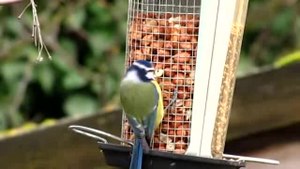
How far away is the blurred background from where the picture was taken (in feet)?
13.0

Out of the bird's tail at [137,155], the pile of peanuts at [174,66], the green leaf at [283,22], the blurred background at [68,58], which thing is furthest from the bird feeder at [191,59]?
the green leaf at [283,22]

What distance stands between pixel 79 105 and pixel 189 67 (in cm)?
177

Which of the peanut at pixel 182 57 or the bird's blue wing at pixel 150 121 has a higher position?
the peanut at pixel 182 57

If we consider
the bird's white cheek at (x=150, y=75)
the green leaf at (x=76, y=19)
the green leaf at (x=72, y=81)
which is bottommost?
the green leaf at (x=72, y=81)

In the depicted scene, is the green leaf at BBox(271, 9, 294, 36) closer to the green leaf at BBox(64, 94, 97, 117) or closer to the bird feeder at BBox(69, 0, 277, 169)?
the green leaf at BBox(64, 94, 97, 117)

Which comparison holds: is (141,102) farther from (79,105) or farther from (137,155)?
(79,105)

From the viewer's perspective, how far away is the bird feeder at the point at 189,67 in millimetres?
2113

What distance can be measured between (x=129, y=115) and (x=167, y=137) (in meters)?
0.12

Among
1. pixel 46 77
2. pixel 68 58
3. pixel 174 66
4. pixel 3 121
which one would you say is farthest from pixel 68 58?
pixel 174 66

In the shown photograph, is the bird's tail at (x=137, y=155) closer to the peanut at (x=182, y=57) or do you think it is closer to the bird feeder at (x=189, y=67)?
the bird feeder at (x=189, y=67)

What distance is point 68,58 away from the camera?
4027 millimetres

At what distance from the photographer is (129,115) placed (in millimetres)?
2115

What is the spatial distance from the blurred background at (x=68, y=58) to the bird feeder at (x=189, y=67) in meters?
1.64

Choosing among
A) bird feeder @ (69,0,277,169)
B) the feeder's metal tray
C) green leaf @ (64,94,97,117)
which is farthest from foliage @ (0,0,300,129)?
the feeder's metal tray
